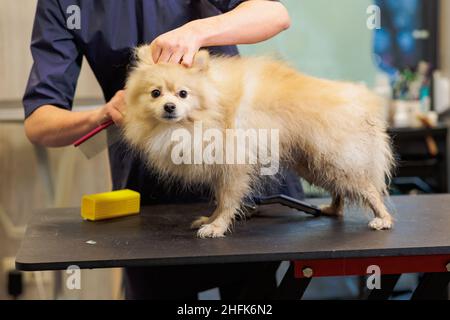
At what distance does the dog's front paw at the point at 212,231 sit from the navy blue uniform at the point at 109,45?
0.29 metres

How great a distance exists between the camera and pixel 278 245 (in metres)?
1.04

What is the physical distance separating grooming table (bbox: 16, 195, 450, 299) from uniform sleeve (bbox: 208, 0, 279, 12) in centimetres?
46

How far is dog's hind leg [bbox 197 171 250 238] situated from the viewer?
3.79 ft

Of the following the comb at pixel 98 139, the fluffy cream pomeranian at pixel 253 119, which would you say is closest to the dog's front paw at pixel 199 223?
the fluffy cream pomeranian at pixel 253 119

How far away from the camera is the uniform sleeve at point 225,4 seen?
1.36 m

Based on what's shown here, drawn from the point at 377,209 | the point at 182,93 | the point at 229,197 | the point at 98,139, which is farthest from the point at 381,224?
the point at 98,139

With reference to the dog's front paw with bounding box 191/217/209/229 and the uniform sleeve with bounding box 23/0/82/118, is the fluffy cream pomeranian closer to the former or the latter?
the dog's front paw with bounding box 191/217/209/229

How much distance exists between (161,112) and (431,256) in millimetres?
528

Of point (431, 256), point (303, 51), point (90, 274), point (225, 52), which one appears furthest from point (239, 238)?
point (303, 51)

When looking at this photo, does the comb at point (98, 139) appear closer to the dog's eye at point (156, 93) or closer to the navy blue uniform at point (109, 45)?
the navy blue uniform at point (109, 45)

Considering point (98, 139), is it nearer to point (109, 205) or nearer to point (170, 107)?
point (109, 205)

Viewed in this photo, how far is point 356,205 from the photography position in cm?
123

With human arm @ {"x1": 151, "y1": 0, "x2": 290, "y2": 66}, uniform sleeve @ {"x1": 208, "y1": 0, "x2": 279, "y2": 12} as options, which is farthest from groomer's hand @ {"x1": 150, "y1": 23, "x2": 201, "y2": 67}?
uniform sleeve @ {"x1": 208, "y1": 0, "x2": 279, "y2": 12}
